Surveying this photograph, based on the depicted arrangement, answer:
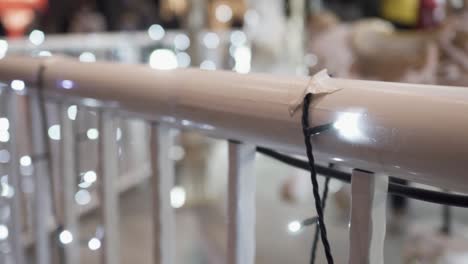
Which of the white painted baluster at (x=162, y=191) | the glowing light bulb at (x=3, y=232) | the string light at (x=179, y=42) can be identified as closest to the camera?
the white painted baluster at (x=162, y=191)

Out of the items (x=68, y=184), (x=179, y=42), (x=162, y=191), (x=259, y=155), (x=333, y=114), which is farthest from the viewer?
(x=179, y=42)

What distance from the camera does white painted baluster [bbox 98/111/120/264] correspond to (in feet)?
2.31

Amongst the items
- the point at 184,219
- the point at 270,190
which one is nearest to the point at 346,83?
the point at 184,219

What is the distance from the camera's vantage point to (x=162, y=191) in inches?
24.7

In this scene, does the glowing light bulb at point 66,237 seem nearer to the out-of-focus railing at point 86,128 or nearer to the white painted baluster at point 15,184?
the out-of-focus railing at point 86,128

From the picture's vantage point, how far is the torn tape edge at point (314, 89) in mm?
402

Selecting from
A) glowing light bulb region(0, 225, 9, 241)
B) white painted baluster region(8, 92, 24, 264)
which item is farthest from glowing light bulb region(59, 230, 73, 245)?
glowing light bulb region(0, 225, 9, 241)

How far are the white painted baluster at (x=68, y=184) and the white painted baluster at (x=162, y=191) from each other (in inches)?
8.0

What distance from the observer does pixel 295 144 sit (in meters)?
0.43

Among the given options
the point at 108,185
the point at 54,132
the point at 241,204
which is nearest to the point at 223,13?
the point at 54,132

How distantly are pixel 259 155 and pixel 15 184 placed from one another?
16.4 inches

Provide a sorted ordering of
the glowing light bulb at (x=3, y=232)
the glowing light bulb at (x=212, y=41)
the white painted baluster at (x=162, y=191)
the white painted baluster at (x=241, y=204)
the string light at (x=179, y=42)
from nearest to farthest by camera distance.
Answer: the white painted baluster at (x=241, y=204), the white painted baluster at (x=162, y=191), the glowing light bulb at (x=3, y=232), the string light at (x=179, y=42), the glowing light bulb at (x=212, y=41)

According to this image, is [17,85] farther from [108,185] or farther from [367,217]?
[367,217]

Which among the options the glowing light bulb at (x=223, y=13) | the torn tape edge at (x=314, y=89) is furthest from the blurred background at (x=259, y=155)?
the glowing light bulb at (x=223, y=13)
